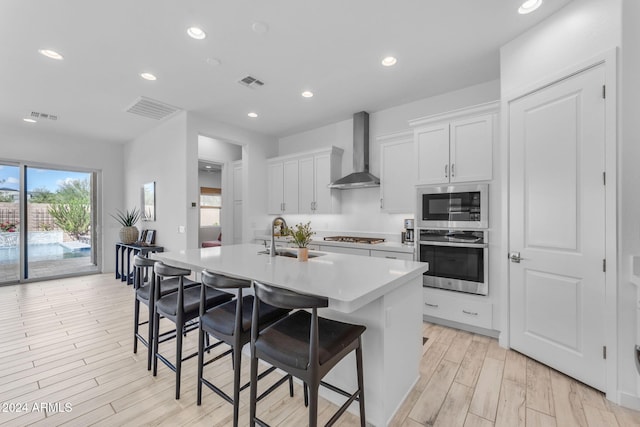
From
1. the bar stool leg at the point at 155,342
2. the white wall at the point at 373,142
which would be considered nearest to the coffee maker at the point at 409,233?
the white wall at the point at 373,142

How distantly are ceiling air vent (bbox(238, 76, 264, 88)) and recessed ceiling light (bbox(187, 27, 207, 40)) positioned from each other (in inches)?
30.9

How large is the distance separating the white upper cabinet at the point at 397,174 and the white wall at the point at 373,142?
0.38m

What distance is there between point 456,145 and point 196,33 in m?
2.77

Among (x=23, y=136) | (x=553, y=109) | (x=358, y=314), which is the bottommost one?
(x=358, y=314)

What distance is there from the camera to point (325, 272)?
189cm

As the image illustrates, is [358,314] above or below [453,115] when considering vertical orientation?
below

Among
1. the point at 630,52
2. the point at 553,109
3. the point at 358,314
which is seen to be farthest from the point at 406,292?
the point at 630,52

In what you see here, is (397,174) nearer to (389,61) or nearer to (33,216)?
(389,61)

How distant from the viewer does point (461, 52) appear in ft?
8.97

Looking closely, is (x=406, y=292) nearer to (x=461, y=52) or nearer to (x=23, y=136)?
(x=461, y=52)

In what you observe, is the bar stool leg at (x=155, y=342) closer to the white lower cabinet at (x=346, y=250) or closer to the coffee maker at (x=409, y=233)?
the white lower cabinet at (x=346, y=250)

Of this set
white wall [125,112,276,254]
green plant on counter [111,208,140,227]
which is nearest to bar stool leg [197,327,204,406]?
white wall [125,112,276,254]

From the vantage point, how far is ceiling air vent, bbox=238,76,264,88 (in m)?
3.27

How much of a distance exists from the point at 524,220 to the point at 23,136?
7719mm
